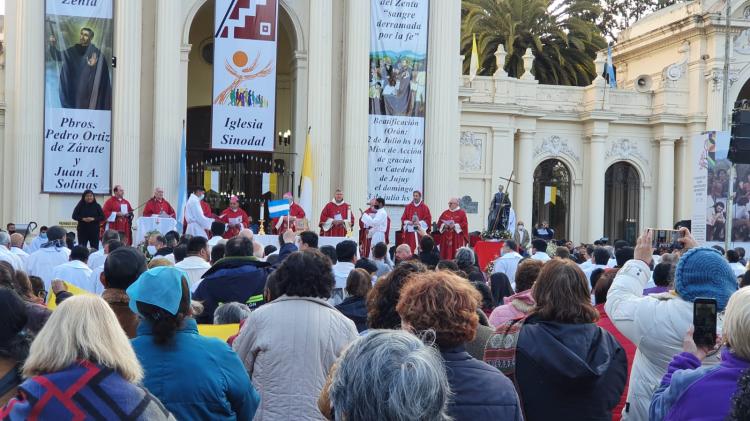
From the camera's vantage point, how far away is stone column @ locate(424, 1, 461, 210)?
26.2 meters

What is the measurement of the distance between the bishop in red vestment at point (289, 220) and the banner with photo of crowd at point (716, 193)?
8.70m

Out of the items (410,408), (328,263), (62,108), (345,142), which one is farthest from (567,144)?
(410,408)

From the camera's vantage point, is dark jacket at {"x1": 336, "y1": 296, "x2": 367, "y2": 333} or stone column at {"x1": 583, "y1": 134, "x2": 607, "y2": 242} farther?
stone column at {"x1": 583, "y1": 134, "x2": 607, "y2": 242}

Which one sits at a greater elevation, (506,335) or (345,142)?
(345,142)

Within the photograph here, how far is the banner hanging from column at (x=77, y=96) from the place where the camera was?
23.4 meters

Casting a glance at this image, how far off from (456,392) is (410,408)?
3.47 ft

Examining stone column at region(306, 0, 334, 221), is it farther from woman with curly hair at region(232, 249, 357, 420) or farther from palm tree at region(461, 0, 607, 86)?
woman with curly hair at region(232, 249, 357, 420)

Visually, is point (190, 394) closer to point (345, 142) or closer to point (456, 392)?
point (456, 392)

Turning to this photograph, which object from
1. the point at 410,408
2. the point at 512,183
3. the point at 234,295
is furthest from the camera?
the point at 512,183

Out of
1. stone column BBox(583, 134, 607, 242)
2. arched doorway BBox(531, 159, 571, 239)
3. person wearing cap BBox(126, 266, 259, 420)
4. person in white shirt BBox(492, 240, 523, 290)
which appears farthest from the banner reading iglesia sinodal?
person wearing cap BBox(126, 266, 259, 420)

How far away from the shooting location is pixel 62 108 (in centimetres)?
2347

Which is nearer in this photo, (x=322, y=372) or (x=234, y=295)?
(x=322, y=372)

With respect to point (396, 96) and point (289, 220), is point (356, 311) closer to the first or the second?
point (289, 220)

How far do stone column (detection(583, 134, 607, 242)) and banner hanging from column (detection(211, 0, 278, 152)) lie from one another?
12363 mm
